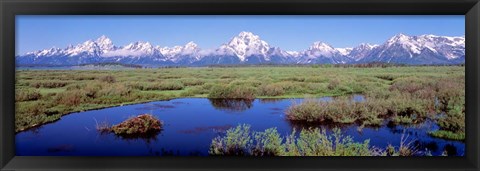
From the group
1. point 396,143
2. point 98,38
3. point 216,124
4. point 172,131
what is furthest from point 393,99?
point 98,38

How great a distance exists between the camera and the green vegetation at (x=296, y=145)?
7.67ft

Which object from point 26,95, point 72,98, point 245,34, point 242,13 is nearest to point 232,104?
point 245,34

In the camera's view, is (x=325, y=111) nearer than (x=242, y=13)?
No

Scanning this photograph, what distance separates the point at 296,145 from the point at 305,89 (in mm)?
333

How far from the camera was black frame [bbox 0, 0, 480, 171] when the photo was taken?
212 centimetres

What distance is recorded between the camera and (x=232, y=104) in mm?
2404

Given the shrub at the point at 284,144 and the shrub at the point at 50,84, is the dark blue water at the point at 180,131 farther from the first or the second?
the shrub at the point at 50,84

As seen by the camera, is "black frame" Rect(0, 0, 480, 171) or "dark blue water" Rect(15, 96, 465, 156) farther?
"dark blue water" Rect(15, 96, 465, 156)

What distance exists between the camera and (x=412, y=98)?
237 cm

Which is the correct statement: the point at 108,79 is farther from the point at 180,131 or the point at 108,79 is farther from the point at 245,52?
the point at 245,52

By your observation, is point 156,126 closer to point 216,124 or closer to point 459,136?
point 216,124

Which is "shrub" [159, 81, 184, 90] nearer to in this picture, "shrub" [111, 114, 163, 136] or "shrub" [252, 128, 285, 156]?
"shrub" [111, 114, 163, 136]

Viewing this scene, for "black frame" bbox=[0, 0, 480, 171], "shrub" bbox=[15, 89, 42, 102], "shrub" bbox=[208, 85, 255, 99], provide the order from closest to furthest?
"black frame" bbox=[0, 0, 480, 171] → "shrub" bbox=[15, 89, 42, 102] → "shrub" bbox=[208, 85, 255, 99]

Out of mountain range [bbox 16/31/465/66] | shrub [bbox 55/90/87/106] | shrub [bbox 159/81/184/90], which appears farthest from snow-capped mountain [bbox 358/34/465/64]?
shrub [bbox 55/90/87/106]
